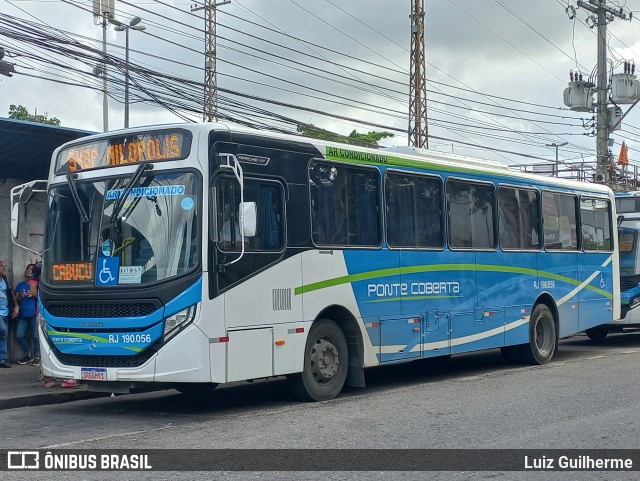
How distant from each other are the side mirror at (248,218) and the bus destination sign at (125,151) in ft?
2.99

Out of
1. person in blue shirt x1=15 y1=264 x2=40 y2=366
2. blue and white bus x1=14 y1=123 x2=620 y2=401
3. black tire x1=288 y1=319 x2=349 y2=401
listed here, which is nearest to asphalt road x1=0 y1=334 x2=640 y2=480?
black tire x1=288 y1=319 x2=349 y2=401

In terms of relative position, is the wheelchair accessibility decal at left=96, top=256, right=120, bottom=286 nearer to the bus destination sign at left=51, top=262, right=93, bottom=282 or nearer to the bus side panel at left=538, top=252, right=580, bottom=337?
the bus destination sign at left=51, top=262, right=93, bottom=282

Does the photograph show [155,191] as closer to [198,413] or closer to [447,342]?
[198,413]

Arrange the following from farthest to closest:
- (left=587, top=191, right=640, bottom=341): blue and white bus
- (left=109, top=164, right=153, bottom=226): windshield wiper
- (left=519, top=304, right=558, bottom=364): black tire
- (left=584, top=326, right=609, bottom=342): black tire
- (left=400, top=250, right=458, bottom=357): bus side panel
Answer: (left=584, top=326, right=609, bottom=342): black tire, (left=587, top=191, right=640, bottom=341): blue and white bus, (left=519, top=304, right=558, bottom=364): black tire, (left=400, top=250, right=458, bottom=357): bus side panel, (left=109, top=164, right=153, bottom=226): windshield wiper

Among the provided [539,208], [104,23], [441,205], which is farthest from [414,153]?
[104,23]

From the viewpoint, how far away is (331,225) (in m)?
12.1

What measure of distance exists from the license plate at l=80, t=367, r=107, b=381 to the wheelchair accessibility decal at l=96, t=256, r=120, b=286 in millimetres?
983

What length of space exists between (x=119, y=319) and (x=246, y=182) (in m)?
2.16

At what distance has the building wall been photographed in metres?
16.0

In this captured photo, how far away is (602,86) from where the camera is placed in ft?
105

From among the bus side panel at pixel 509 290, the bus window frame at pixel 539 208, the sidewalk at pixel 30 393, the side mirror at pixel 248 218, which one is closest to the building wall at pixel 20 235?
the sidewalk at pixel 30 393

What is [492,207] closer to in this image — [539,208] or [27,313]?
[539,208]

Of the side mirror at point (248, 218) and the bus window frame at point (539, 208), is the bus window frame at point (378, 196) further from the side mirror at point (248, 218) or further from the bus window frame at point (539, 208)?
the bus window frame at point (539, 208)

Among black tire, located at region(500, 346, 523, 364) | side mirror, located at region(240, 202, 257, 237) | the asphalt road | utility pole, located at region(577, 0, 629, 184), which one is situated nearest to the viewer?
the asphalt road
